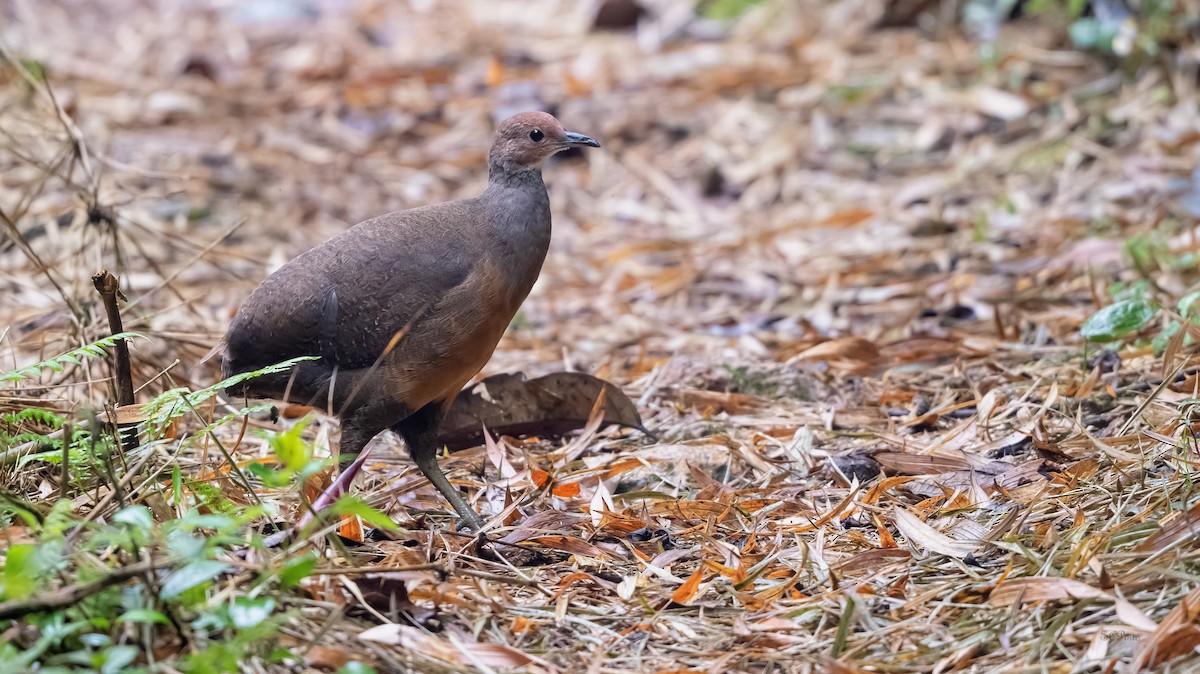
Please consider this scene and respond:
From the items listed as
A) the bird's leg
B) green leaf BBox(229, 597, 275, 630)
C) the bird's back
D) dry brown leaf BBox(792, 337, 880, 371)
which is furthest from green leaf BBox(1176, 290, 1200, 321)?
green leaf BBox(229, 597, 275, 630)

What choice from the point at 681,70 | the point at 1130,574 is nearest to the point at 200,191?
the point at 681,70

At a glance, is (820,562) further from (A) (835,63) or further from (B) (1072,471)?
(A) (835,63)

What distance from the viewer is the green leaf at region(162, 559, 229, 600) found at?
2473 mm

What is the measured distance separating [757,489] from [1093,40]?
5.33 m

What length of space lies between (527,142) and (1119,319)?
220 centimetres

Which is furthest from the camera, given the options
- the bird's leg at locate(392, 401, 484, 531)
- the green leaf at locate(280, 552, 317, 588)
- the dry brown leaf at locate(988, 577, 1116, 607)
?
the bird's leg at locate(392, 401, 484, 531)

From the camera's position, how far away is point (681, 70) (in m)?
10.5

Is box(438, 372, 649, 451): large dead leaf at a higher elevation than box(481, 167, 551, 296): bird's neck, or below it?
below

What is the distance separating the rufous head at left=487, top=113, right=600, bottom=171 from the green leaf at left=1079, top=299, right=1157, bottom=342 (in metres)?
1.90

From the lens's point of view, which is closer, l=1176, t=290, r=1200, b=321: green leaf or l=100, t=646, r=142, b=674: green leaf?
l=100, t=646, r=142, b=674: green leaf

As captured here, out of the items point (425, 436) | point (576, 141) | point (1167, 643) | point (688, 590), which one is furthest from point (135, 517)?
point (576, 141)

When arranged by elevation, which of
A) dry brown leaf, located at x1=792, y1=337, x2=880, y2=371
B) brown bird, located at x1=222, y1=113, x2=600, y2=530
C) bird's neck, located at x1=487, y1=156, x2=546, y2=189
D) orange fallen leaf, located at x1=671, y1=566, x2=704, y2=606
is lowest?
dry brown leaf, located at x1=792, y1=337, x2=880, y2=371

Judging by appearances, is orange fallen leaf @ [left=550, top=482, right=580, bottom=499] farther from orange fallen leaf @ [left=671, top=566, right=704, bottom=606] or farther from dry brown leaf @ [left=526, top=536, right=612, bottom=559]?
orange fallen leaf @ [left=671, top=566, right=704, bottom=606]

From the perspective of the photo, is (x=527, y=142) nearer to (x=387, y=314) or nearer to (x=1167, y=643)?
(x=387, y=314)
